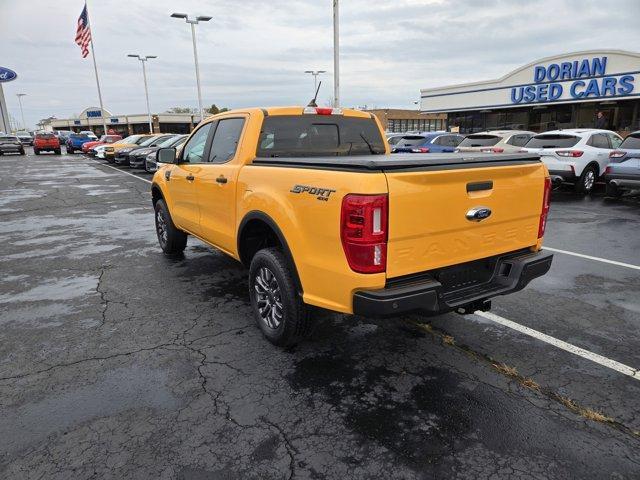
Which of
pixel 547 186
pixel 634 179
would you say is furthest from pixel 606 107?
pixel 547 186

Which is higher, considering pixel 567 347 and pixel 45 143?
pixel 45 143

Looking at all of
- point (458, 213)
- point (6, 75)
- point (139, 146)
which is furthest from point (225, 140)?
point (6, 75)

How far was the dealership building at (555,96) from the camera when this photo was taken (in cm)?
2452

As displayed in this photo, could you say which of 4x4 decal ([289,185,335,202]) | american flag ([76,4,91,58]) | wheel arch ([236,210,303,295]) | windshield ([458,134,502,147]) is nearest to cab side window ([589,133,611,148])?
windshield ([458,134,502,147])

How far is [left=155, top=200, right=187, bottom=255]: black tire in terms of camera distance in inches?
249

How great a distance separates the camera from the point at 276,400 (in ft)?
10.0

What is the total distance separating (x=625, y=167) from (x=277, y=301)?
989 cm

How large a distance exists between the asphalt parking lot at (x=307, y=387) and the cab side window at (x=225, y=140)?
4.97 ft

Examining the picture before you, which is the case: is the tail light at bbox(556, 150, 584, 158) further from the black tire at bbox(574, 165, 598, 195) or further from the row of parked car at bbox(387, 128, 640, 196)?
the black tire at bbox(574, 165, 598, 195)

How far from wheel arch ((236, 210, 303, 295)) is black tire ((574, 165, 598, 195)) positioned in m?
10.7

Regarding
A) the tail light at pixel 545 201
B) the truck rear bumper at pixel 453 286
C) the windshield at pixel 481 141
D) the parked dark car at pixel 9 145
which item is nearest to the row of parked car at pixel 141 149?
the windshield at pixel 481 141

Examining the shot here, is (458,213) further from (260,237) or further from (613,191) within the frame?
(613,191)

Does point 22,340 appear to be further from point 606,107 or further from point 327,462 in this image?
point 606,107

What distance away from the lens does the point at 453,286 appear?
3262 millimetres
